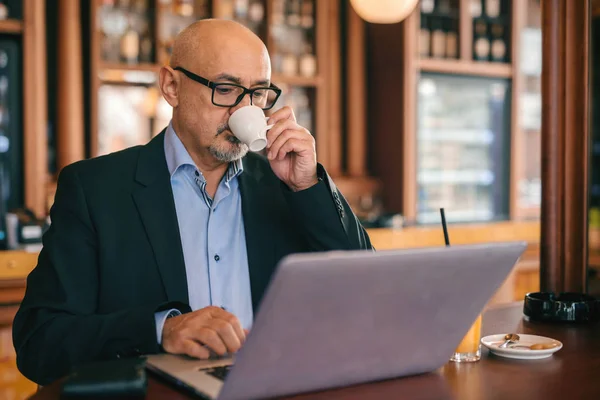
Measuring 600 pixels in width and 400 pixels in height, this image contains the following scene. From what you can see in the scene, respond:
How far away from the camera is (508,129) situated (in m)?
5.18

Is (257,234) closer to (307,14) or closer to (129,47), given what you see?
(129,47)

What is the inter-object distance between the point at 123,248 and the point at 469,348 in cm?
78

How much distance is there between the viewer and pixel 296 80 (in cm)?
463

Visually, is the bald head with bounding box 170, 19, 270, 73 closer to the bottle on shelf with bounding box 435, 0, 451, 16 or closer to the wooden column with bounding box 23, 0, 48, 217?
the wooden column with bounding box 23, 0, 48, 217

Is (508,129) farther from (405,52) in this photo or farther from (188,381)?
(188,381)

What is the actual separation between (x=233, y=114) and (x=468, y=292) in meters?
0.74

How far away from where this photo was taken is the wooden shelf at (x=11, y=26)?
3635mm

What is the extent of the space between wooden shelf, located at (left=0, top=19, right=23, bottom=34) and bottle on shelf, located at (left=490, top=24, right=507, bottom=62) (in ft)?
11.1

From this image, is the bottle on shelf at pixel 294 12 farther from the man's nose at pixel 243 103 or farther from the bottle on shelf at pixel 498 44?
the man's nose at pixel 243 103

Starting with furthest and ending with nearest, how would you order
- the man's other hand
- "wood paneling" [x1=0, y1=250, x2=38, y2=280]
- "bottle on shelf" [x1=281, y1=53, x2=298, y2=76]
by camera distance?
"bottle on shelf" [x1=281, y1=53, x2=298, y2=76] → "wood paneling" [x1=0, y1=250, x2=38, y2=280] → the man's other hand

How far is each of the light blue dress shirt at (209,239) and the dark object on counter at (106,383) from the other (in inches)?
25.5

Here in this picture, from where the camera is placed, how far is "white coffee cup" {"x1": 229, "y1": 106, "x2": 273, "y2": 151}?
1458mm

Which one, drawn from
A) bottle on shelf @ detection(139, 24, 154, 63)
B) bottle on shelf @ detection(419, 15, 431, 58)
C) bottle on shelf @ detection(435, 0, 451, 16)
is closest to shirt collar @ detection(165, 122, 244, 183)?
bottle on shelf @ detection(139, 24, 154, 63)

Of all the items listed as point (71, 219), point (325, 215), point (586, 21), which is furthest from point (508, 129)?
point (71, 219)
